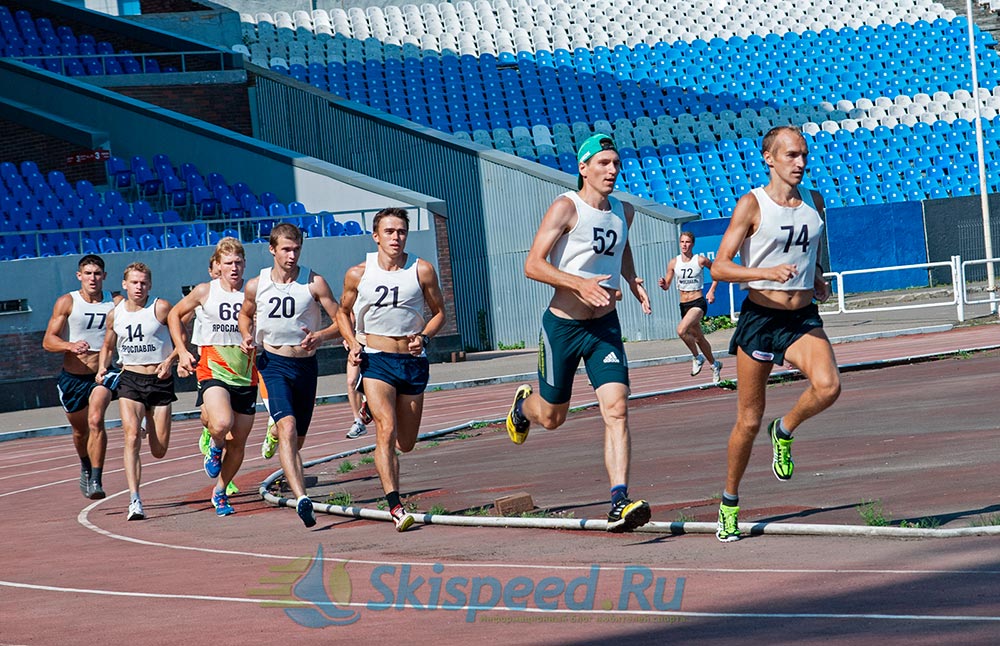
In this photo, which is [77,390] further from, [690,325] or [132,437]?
[690,325]

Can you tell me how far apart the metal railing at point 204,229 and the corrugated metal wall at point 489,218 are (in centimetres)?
390

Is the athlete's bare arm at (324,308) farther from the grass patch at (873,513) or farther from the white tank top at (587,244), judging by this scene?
the grass patch at (873,513)

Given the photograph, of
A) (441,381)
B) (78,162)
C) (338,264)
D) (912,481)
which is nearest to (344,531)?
(912,481)

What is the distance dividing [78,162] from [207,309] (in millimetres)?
25002

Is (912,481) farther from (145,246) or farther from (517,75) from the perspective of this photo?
(517,75)

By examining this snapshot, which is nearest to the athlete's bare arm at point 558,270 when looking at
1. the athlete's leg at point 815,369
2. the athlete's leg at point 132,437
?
the athlete's leg at point 815,369

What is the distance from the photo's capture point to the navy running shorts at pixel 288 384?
11078 mm

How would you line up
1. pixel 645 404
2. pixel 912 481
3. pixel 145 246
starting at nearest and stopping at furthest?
pixel 912 481
pixel 645 404
pixel 145 246

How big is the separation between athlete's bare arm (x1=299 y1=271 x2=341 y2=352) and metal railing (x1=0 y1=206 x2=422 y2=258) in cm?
1682

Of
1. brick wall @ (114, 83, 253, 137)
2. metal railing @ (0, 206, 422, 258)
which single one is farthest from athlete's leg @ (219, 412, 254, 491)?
brick wall @ (114, 83, 253, 137)

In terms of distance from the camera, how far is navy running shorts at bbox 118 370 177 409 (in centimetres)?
1266

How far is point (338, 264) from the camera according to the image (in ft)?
97.6

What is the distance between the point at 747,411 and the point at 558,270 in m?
1.48

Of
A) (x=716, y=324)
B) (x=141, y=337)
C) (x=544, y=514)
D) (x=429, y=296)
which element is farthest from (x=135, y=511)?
(x=716, y=324)
